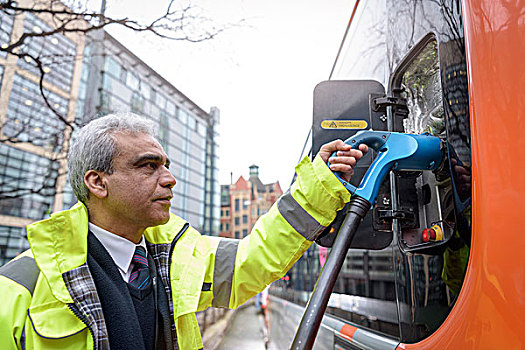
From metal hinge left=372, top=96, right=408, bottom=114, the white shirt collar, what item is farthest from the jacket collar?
metal hinge left=372, top=96, right=408, bottom=114

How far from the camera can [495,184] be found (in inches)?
34.9

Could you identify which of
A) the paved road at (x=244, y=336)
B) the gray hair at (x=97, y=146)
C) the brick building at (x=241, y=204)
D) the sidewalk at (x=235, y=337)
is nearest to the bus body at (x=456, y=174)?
the gray hair at (x=97, y=146)

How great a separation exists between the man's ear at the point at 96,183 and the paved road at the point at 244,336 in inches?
343

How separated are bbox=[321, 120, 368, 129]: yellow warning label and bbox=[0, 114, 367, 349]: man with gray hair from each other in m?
0.11

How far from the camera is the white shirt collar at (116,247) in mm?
1646

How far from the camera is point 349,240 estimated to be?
1148 millimetres

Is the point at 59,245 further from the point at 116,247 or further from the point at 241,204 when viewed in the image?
the point at 241,204

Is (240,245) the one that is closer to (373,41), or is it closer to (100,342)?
(100,342)

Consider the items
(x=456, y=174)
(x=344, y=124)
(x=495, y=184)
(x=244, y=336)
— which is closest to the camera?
(x=495, y=184)

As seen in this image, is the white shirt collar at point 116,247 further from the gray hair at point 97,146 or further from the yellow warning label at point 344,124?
the yellow warning label at point 344,124

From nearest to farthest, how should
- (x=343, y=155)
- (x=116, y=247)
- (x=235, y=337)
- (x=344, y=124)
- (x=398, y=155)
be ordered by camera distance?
(x=398, y=155) < (x=343, y=155) < (x=344, y=124) < (x=116, y=247) < (x=235, y=337)

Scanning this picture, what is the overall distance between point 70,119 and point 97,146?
728 cm

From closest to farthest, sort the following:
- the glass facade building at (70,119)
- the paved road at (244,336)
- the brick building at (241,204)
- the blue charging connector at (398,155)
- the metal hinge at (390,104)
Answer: the blue charging connector at (398,155)
the metal hinge at (390,104)
the glass facade building at (70,119)
the paved road at (244,336)
the brick building at (241,204)

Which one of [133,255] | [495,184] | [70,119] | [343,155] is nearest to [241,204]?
[70,119]
